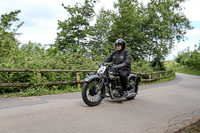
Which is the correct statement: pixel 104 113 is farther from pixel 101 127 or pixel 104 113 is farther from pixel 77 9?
pixel 77 9

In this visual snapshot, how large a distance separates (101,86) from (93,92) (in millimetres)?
358

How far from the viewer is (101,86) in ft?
17.7

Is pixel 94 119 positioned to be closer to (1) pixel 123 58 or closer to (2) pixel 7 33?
(1) pixel 123 58

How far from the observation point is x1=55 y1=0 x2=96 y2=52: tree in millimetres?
20422

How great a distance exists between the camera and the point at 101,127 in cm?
356

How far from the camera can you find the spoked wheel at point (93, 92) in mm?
5021

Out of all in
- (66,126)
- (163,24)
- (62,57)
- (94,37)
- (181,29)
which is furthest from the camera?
(181,29)

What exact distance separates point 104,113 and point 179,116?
193 centimetres

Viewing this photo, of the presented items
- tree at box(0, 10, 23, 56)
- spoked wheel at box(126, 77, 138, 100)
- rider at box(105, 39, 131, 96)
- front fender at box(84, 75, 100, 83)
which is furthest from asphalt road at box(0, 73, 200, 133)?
tree at box(0, 10, 23, 56)

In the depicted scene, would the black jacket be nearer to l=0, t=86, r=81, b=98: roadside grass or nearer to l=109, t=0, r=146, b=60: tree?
l=0, t=86, r=81, b=98: roadside grass

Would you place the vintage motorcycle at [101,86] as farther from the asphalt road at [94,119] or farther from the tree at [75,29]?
the tree at [75,29]

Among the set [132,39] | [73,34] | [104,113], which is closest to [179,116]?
[104,113]

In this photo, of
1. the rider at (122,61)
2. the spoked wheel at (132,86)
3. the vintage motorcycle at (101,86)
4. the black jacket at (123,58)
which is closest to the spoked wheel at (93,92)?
the vintage motorcycle at (101,86)

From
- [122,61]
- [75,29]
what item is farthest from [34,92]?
[75,29]
